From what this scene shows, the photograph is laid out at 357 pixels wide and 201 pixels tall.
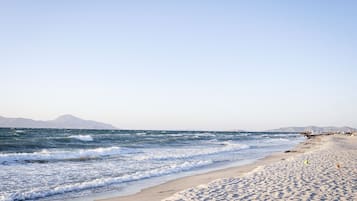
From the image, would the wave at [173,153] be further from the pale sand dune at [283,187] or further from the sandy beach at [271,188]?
the pale sand dune at [283,187]

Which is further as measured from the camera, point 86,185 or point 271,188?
point 86,185

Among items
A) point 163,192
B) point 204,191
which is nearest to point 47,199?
point 163,192

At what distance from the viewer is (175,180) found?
13.8 meters

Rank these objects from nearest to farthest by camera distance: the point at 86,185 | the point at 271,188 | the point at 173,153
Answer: the point at 271,188 < the point at 86,185 < the point at 173,153

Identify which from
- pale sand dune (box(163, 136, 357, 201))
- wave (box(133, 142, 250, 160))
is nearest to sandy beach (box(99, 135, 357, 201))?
pale sand dune (box(163, 136, 357, 201))

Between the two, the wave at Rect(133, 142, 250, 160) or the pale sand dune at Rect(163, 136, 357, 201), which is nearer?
Answer: the pale sand dune at Rect(163, 136, 357, 201)

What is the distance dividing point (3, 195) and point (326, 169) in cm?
1097

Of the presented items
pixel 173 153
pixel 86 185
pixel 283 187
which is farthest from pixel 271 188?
pixel 173 153

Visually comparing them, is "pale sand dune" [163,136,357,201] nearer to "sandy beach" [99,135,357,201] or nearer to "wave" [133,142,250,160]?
"sandy beach" [99,135,357,201]

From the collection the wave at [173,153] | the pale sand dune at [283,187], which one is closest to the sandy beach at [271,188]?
the pale sand dune at [283,187]

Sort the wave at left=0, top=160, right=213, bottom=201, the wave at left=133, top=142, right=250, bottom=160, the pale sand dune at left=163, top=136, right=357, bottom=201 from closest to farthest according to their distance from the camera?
the pale sand dune at left=163, top=136, right=357, bottom=201 → the wave at left=0, top=160, right=213, bottom=201 → the wave at left=133, top=142, right=250, bottom=160

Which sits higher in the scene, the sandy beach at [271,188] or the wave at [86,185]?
the sandy beach at [271,188]

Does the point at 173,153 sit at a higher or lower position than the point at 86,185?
higher

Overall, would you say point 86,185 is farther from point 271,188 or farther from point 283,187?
point 283,187
